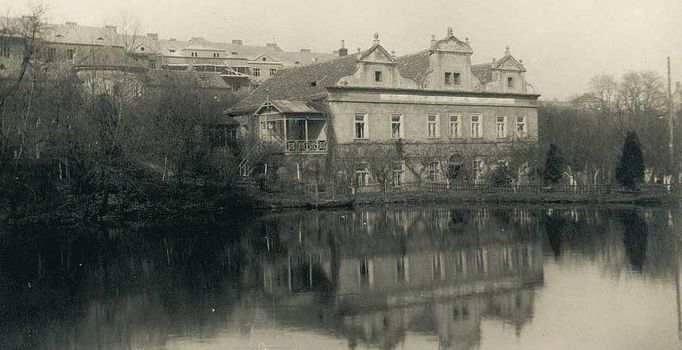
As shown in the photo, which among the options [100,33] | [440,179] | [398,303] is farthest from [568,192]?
[100,33]

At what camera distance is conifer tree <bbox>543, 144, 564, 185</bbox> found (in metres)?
41.1

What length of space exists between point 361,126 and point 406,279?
29.2 metres

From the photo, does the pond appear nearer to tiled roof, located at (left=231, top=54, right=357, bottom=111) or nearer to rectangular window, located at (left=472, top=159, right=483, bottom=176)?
tiled roof, located at (left=231, top=54, right=357, bottom=111)

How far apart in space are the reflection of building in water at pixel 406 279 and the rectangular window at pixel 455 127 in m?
21.3

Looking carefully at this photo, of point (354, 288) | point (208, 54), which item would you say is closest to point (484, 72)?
point (354, 288)

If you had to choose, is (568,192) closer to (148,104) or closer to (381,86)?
(381,86)

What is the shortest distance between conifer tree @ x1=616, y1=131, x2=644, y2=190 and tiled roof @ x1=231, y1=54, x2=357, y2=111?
16294 mm

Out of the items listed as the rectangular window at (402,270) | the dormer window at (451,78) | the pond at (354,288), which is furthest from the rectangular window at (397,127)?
the rectangular window at (402,270)

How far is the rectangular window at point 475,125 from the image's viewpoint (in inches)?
1923

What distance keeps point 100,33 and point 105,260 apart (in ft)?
214

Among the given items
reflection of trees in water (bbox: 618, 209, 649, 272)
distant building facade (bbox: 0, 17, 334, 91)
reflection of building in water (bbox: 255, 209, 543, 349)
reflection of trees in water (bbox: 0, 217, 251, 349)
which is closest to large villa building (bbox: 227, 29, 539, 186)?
reflection of building in water (bbox: 255, 209, 543, 349)

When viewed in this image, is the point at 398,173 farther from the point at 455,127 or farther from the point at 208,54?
the point at 208,54

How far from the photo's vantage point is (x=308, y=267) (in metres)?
17.9

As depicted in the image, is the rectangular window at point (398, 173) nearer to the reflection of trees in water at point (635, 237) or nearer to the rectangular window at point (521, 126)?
the rectangular window at point (521, 126)
